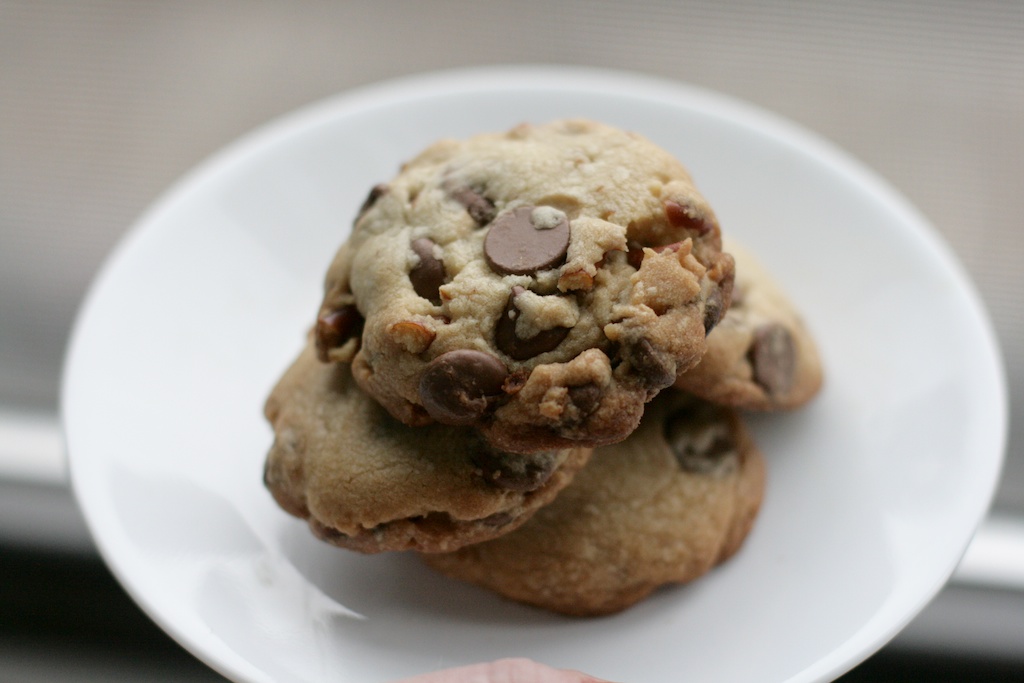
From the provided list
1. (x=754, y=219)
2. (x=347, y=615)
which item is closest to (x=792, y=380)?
(x=754, y=219)

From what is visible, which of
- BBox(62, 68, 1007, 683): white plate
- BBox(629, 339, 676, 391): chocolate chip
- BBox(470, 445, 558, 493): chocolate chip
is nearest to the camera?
BBox(629, 339, 676, 391): chocolate chip

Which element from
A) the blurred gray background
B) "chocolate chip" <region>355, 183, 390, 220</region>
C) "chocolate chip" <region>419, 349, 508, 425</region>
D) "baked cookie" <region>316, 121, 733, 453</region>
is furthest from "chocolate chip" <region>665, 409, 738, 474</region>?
the blurred gray background

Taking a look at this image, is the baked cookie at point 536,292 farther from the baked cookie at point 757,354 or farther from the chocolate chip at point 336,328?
the baked cookie at point 757,354

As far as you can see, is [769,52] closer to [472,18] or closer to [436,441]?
[472,18]

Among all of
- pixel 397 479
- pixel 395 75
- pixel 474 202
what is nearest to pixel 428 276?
pixel 474 202

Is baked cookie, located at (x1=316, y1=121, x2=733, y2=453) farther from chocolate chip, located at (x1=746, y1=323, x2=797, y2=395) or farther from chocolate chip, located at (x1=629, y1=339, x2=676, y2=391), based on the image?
chocolate chip, located at (x1=746, y1=323, x2=797, y2=395)

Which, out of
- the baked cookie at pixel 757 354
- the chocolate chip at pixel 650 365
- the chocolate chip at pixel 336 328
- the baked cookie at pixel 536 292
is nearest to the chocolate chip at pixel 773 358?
the baked cookie at pixel 757 354
